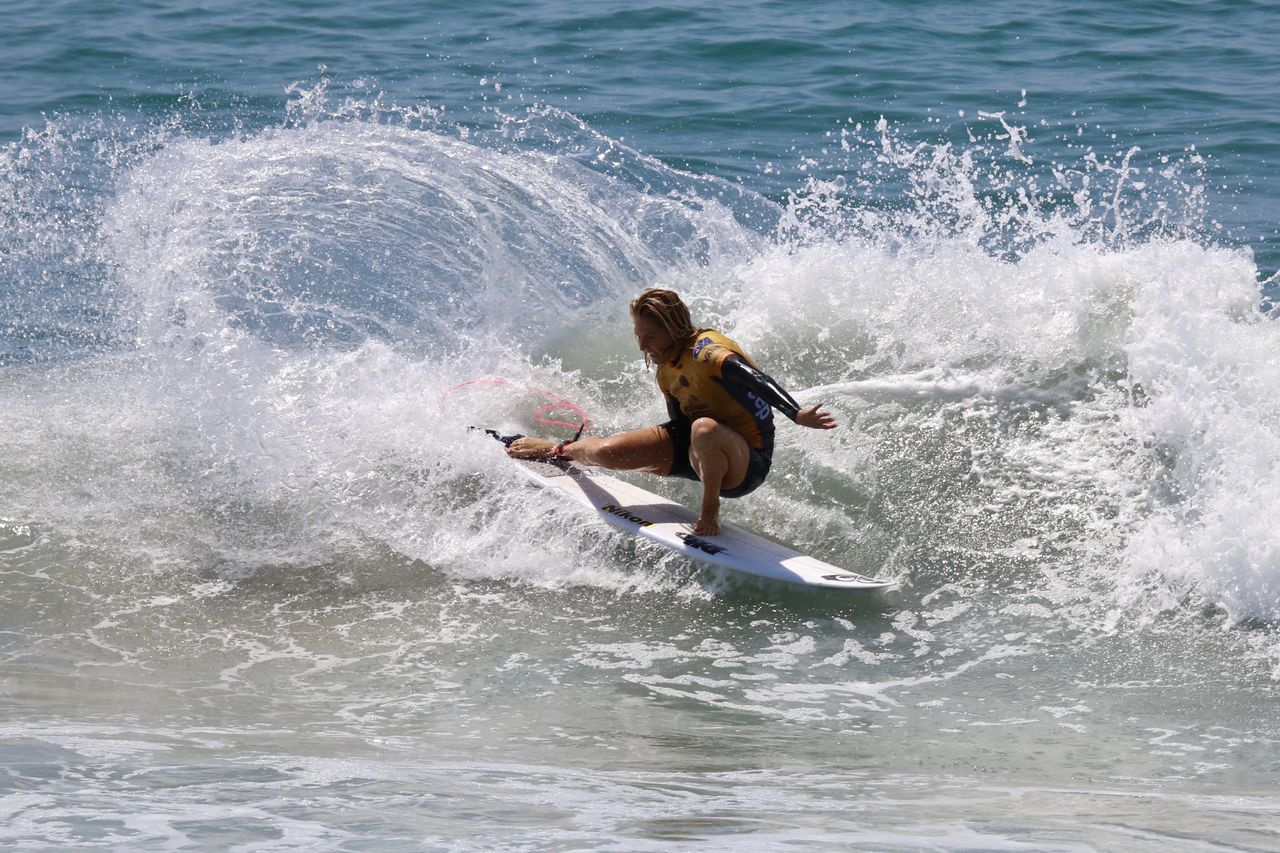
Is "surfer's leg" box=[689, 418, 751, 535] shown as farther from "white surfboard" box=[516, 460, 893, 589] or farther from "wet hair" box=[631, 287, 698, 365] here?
"wet hair" box=[631, 287, 698, 365]

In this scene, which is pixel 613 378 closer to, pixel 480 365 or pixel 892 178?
pixel 480 365

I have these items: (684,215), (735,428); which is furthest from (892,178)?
(735,428)

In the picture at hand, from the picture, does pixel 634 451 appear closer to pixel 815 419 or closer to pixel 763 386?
pixel 763 386

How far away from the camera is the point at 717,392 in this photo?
21.2 ft

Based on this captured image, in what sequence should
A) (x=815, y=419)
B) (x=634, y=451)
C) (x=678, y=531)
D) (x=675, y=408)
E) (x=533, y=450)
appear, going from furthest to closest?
(x=533, y=450) < (x=634, y=451) < (x=675, y=408) < (x=678, y=531) < (x=815, y=419)

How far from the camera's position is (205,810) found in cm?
376

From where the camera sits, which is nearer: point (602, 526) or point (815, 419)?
point (815, 419)

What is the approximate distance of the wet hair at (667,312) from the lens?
252 inches

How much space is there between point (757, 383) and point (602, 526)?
113 cm

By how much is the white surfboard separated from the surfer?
139 millimetres

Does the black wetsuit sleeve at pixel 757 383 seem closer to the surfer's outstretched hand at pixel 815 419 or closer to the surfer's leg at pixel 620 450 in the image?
the surfer's outstretched hand at pixel 815 419

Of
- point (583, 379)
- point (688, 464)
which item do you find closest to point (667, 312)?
point (688, 464)

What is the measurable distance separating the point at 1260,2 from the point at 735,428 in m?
14.9

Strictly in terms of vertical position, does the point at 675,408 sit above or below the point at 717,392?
below
